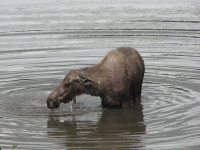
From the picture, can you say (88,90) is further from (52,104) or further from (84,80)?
(52,104)

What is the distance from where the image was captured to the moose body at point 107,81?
553 inches

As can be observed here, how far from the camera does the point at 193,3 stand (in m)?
25.9

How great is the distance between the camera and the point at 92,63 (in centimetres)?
1848

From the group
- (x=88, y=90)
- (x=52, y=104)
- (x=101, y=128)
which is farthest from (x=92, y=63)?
(x=101, y=128)

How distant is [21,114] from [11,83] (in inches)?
104

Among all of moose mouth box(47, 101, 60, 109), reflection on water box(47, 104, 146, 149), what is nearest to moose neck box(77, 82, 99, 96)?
reflection on water box(47, 104, 146, 149)

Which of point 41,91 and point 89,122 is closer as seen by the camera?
point 89,122

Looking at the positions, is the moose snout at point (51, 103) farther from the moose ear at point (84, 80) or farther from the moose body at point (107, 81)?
the moose ear at point (84, 80)

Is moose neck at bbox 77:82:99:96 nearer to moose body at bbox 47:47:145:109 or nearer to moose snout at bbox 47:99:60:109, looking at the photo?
moose body at bbox 47:47:145:109

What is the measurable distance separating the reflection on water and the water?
20 millimetres

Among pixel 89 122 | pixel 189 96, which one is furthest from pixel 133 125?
pixel 189 96

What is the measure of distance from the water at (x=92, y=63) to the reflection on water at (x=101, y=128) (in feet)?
0.06

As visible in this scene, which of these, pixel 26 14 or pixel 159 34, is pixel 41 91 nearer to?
pixel 159 34

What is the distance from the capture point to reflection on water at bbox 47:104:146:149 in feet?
40.5
